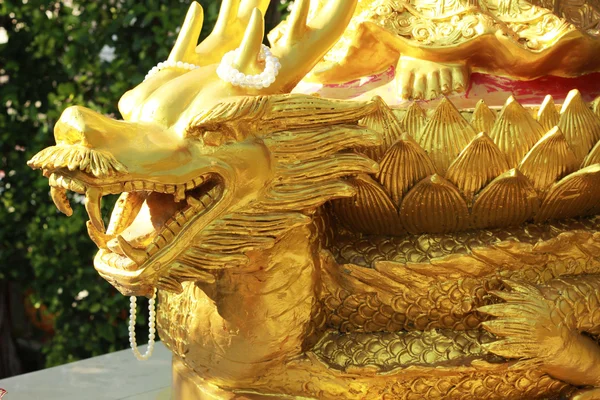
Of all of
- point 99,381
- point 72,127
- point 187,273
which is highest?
point 72,127

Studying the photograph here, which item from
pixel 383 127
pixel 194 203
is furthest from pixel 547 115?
pixel 194 203

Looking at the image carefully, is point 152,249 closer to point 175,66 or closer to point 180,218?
point 180,218

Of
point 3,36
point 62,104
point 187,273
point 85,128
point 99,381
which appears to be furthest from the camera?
point 3,36

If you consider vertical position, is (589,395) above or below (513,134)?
below

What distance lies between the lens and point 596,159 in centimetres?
118

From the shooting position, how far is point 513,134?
1.14 meters

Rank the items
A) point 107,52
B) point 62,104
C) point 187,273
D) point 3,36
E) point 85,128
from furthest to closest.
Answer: point 107,52 → point 3,36 → point 62,104 → point 187,273 → point 85,128

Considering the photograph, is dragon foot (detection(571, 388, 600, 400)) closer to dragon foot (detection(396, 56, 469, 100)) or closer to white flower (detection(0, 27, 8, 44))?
dragon foot (detection(396, 56, 469, 100))

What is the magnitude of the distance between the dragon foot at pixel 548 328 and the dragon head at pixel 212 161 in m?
0.30

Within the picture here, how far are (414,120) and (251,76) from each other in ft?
0.85

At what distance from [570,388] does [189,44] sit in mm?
825

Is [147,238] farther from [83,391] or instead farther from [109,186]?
[83,391]

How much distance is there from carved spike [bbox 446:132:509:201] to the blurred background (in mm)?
1441

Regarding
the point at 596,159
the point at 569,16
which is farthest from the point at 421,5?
the point at 596,159
